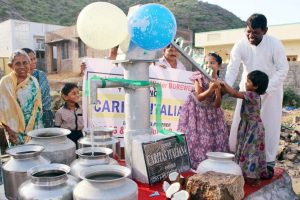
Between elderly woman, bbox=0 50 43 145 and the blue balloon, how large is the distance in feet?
5.17

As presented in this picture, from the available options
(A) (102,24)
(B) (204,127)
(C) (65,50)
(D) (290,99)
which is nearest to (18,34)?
(C) (65,50)

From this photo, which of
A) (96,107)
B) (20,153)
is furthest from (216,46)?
(20,153)

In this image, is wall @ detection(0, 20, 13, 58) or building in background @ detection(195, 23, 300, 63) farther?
wall @ detection(0, 20, 13, 58)

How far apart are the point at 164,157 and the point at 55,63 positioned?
31780 mm

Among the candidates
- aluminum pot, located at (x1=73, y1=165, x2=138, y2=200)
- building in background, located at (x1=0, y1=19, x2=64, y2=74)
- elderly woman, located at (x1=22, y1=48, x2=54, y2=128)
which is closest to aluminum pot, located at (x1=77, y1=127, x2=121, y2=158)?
aluminum pot, located at (x1=73, y1=165, x2=138, y2=200)

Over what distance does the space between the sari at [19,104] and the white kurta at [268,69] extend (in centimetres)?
208

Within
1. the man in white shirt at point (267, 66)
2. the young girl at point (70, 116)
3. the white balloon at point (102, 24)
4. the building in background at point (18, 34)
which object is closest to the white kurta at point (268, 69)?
the man in white shirt at point (267, 66)

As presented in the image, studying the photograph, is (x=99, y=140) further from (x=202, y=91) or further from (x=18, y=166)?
(x=202, y=91)

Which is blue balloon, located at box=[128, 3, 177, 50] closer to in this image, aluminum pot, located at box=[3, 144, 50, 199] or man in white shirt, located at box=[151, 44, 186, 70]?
aluminum pot, located at box=[3, 144, 50, 199]

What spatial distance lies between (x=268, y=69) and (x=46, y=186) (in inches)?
99.5

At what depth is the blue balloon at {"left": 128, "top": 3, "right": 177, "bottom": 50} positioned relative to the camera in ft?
6.70

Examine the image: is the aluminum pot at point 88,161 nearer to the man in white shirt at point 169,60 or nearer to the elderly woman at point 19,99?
the elderly woman at point 19,99

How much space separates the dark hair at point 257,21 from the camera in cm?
295

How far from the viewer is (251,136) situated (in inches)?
104
